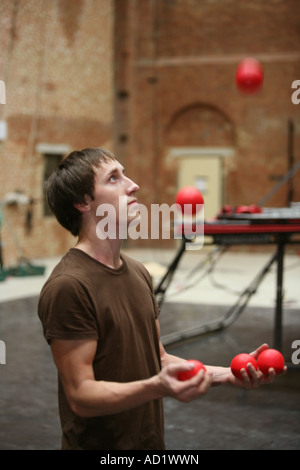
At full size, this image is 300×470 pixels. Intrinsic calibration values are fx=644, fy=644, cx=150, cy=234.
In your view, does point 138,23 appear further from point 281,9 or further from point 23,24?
point 23,24

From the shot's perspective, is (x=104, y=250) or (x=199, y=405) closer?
(x=104, y=250)

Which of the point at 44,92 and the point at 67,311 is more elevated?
the point at 44,92

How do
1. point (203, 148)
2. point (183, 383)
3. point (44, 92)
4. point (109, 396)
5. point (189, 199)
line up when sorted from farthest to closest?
point (203, 148) → point (44, 92) → point (189, 199) → point (109, 396) → point (183, 383)

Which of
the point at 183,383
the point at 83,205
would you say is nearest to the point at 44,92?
the point at 83,205

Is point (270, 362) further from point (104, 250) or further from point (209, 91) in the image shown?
point (209, 91)

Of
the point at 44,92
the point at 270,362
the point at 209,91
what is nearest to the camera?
the point at 270,362

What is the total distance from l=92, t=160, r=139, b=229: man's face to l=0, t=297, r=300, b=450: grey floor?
2.35m

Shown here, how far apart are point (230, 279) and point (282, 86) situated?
5.77m

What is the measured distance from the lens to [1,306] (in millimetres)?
7777

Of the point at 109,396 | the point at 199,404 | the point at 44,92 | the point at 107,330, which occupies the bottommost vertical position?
the point at 199,404

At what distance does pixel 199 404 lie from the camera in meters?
4.39

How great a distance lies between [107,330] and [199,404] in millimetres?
3012

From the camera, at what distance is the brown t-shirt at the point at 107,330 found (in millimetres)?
1498

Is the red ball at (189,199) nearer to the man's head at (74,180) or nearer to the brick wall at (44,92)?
the man's head at (74,180)
